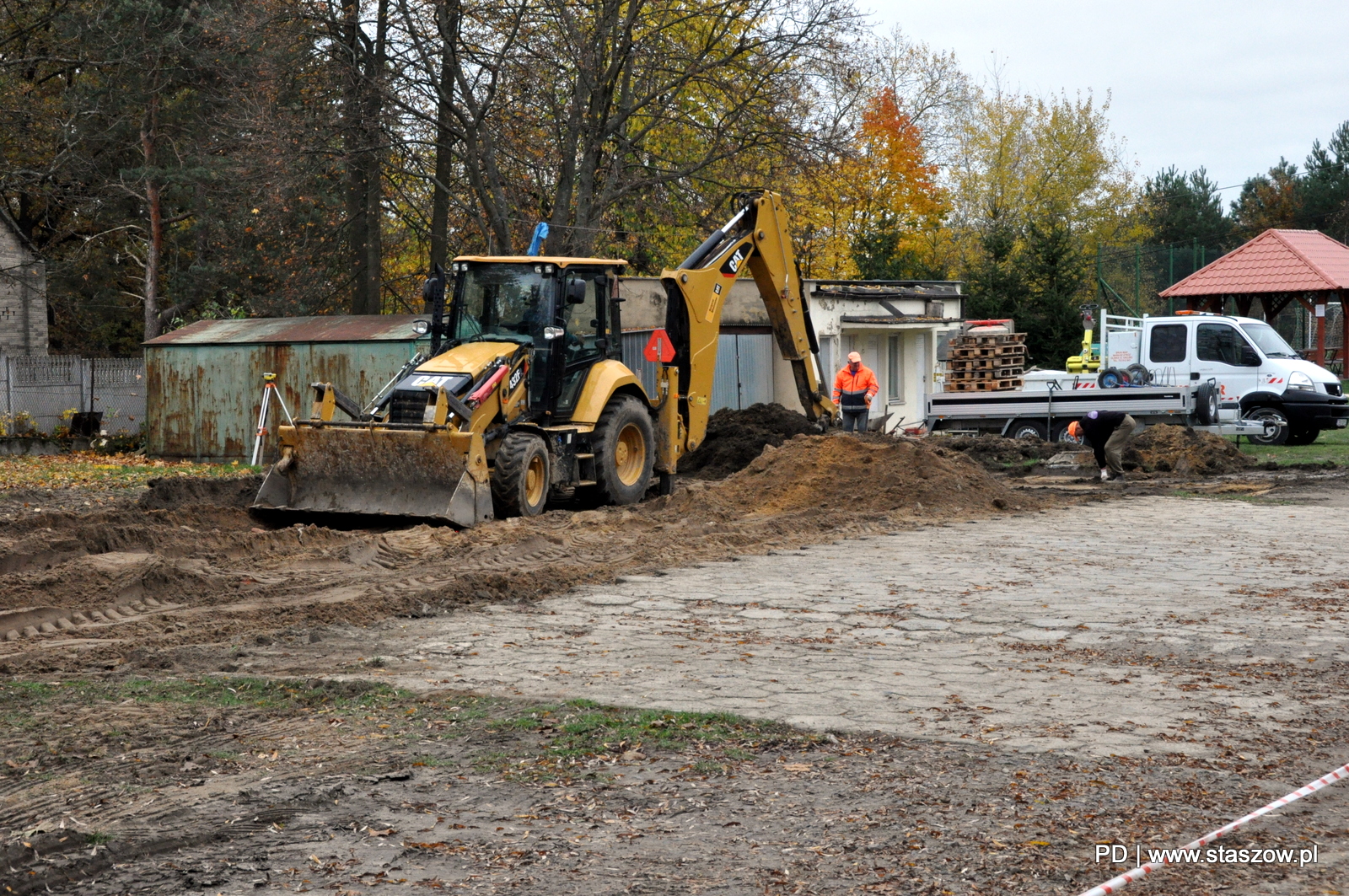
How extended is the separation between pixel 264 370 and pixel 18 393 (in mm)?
8531

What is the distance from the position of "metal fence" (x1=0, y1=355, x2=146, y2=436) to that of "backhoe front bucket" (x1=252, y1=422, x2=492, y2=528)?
1638 centimetres

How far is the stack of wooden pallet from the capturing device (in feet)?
84.0

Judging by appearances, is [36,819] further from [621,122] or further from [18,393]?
[18,393]

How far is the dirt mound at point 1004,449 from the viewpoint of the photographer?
21.9 m

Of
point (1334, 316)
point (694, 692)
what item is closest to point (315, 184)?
point (694, 692)

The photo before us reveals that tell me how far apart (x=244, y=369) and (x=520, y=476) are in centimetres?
1164

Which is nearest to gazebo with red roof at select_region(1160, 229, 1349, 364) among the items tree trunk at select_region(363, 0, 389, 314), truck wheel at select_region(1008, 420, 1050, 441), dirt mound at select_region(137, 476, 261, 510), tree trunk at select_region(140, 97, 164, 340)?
truck wheel at select_region(1008, 420, 1050, 441)

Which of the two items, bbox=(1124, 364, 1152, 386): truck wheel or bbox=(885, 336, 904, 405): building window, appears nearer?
bbox=(1124, 364, 1152, 386): truck wheel

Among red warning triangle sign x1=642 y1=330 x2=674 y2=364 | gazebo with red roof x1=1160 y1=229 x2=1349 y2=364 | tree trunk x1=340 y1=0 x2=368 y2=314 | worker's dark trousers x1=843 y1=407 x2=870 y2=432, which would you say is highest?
tree trunk x1=340 y1=0 x2=368 y2=314

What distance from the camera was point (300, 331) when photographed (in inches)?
912

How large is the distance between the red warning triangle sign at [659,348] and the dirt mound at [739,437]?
4809 mm

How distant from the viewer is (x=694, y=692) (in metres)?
7.12

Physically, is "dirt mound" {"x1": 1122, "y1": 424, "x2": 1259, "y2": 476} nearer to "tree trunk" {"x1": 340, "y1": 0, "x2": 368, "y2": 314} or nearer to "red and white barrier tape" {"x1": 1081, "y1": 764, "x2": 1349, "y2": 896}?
"tree trunk" {"x1": 340, "y1": 0, "x2": 368, "y2": 314}

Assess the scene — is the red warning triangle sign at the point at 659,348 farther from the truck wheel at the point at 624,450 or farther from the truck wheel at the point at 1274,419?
the truck wheel at the point at 1274,419
